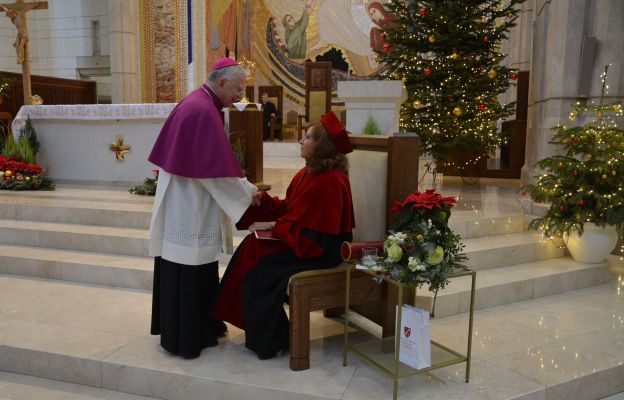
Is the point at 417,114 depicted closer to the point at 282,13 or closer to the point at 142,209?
the point at 142,209

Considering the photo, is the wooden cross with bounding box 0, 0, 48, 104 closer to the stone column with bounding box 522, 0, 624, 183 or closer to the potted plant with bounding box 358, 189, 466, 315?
the stone column with bounding box 522, 0, 624, 183

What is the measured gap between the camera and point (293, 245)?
3320 mm

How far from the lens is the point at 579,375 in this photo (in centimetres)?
336

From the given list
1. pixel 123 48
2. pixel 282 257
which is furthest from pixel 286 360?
pixel 123 48

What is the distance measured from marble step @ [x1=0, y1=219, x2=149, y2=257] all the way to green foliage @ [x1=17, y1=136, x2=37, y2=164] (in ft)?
6.91

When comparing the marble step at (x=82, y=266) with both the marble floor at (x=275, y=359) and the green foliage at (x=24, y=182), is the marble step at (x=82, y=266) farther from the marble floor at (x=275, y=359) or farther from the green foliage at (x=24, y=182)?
the green foliage at (x=24, y=182)

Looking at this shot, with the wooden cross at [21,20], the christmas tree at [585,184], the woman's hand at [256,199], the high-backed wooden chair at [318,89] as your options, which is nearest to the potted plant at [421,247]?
the woman's hand at [256,199]

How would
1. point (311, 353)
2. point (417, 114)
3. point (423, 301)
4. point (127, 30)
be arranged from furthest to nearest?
point (127, 30) → point (417, 114) → point (423, 301) → point (311, 353)

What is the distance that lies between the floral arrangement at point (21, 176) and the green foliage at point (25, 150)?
130mm

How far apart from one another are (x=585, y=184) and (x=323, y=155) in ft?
11.3

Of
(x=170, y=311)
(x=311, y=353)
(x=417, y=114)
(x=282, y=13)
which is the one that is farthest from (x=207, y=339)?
(x=282, y=13)

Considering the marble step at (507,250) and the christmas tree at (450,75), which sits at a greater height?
the christmas tree at (450,75)

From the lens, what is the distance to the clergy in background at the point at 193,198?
3254 millimetres

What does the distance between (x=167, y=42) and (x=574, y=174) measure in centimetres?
995
